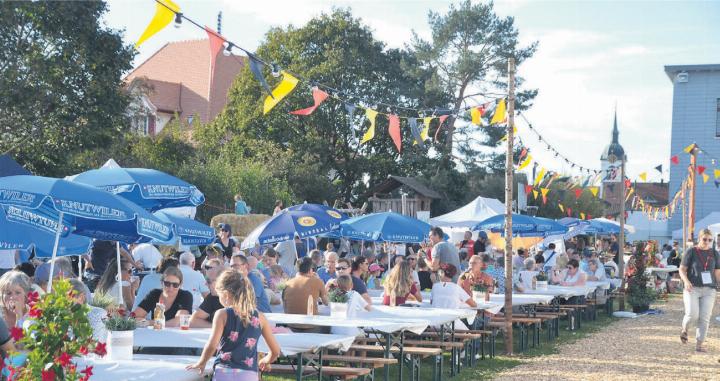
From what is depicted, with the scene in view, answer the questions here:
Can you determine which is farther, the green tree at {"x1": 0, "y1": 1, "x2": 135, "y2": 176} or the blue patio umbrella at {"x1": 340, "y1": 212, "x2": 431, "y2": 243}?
the green tree at {"x1": 0, "y1": 1, "x2": 135, "y2": 176}

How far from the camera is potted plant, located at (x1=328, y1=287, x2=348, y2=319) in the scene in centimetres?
925

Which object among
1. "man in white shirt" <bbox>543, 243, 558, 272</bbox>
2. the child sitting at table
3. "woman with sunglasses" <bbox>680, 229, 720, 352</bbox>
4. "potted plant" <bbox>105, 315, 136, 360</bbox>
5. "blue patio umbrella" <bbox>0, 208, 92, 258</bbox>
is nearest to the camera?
the child sitting at table

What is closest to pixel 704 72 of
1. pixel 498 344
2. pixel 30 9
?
pixel 30 9

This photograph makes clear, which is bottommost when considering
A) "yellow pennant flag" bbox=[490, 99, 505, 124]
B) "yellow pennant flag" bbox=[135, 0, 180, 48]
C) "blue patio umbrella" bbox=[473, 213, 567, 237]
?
"blue patio umbrella" bbox=[473, 213, 567, 237]

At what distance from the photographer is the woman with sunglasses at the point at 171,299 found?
8.32m

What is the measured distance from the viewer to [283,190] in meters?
38.2

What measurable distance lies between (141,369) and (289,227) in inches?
331

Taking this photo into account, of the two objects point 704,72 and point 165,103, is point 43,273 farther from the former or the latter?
point 165,103

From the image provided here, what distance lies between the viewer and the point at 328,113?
45.2 meters

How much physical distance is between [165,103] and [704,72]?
3286 centimetres

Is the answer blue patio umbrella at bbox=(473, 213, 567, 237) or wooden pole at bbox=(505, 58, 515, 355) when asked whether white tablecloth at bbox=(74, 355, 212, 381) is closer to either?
wooden pole at bbox=(505, 58, 515, 355)

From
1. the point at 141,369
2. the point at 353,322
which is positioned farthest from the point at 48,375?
the point at 353,322

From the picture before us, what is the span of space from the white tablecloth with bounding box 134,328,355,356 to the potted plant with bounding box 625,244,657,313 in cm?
1370

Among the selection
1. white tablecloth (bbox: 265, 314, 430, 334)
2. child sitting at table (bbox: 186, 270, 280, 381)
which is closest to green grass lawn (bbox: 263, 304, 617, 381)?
white tablecloth (bbox: 265, 314, 430, 334)
